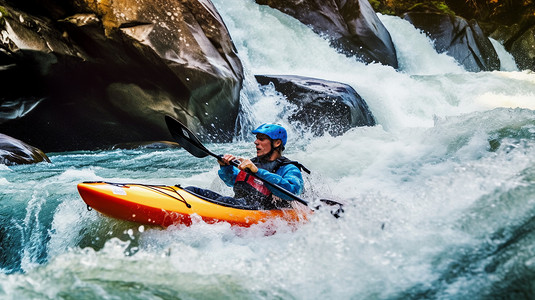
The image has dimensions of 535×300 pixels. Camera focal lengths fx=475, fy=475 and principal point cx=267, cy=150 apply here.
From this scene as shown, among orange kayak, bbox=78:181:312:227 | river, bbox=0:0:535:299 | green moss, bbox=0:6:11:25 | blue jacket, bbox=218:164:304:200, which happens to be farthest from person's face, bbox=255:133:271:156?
green moss, bbox=0:6:11:25

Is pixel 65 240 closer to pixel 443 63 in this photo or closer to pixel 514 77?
pixel 514 77

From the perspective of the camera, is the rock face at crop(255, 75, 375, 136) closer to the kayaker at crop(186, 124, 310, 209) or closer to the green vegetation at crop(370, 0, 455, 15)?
the kayaker at crop(186, 124, 310, 209)

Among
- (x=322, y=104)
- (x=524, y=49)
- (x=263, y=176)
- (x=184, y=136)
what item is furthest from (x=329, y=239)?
(x=524, y=49)

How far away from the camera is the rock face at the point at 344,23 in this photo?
41.4 feet

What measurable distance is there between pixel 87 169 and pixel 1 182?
1276 mm

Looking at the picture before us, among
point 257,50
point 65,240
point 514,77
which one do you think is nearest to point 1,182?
point 65,240

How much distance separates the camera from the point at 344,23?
1293 centimetres

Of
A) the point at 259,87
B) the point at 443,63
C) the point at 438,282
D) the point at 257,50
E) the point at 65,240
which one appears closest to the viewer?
the point at 438,282

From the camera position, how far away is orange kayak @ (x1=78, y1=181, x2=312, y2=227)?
9.67ft

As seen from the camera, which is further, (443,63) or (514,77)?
(443,63)

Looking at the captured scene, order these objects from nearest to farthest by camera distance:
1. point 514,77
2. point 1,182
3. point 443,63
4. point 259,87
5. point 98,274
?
point 98,274, point 1,182, point 259,87, point 514,77, point 443,63

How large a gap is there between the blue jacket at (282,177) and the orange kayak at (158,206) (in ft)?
0.80

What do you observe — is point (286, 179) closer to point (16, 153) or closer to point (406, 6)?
point (16, 153)

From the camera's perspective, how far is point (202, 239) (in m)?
2.97
